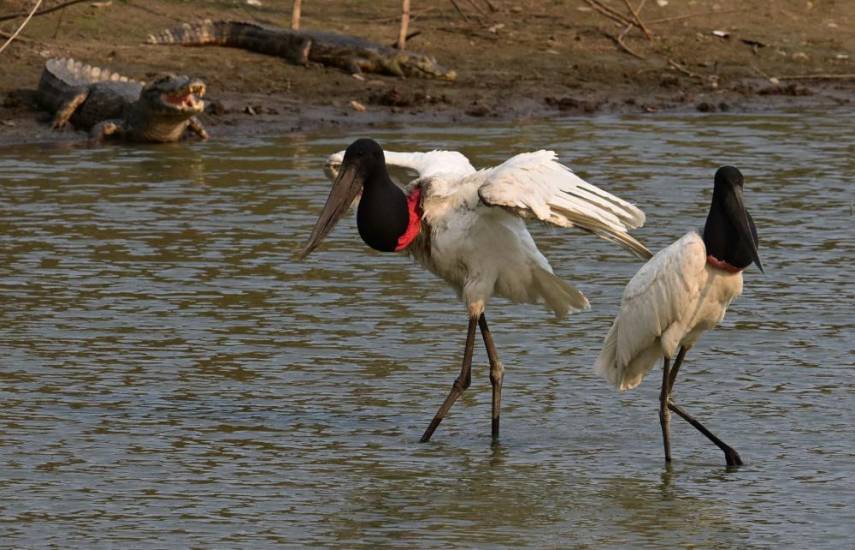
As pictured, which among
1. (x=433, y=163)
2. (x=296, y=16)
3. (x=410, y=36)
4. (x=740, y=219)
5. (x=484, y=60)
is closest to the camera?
(x=740, y=219)

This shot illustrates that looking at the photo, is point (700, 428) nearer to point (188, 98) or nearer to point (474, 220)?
point (474, 220)

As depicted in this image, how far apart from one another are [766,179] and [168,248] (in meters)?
4.60

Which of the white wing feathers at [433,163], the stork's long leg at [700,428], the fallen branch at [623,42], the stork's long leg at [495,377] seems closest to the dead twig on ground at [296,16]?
the fallen branch at [623,42]

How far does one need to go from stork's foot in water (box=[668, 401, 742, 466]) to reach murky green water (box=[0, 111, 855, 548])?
0.07 m

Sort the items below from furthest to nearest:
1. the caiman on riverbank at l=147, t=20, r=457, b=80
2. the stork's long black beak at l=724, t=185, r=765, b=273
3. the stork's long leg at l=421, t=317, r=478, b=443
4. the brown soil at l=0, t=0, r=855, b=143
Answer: the caiman on riverbank at l=147, t=20, r=457, b=80 → the brown soil at l=0, t=0, r=855, b=143 → the stork's long leg at l=421, t=317, r=478, b=443 → the stork's long black beak at l=724, t=185, r=765, b=273

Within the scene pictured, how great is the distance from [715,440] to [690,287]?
23.6 inches

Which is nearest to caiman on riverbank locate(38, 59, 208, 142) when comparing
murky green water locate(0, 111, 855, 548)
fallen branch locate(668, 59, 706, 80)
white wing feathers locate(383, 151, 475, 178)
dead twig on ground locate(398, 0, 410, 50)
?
murky green water locate(0, 111, 855, 548)


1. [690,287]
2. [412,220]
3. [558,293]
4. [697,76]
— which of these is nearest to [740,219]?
[690,287]

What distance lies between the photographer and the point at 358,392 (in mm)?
7465

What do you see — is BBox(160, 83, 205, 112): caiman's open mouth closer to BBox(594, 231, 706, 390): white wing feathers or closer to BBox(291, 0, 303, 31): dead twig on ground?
BBox(291, 0, 303, 31): dead twig on ground

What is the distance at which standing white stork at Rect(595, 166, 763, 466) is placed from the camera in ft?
20.7

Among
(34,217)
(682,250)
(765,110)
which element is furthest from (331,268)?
(765,110)

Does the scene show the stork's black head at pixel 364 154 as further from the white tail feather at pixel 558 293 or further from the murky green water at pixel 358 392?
the murky green water at pixel 358 392

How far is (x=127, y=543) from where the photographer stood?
551 centimetres
